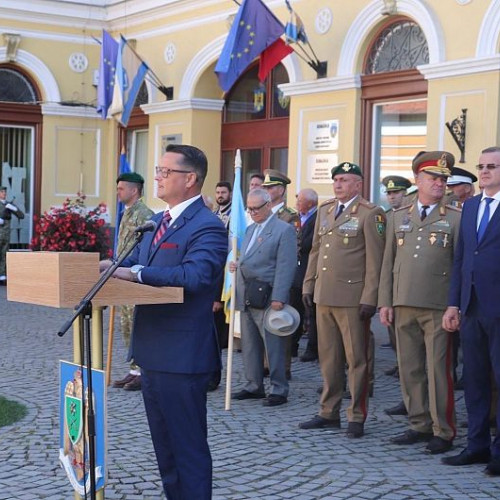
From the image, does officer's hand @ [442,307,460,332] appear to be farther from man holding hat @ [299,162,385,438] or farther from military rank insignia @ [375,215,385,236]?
military rank insignia @ [375,215,385,236]

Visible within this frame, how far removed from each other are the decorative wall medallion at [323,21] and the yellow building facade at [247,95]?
1.1 inches

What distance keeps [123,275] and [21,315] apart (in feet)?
30.8

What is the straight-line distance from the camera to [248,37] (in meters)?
13.0

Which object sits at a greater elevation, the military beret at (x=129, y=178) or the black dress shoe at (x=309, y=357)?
the military beret at (x=129, y=178)

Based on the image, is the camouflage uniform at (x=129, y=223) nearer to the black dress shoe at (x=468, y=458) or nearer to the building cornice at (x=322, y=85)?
the black dress shoe at (x=468, y=458)

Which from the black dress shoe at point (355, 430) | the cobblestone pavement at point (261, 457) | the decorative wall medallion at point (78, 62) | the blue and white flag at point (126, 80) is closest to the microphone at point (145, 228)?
the cobblestone pavement at point (261, 457)

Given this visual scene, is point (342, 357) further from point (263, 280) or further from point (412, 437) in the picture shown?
point (263, 280)

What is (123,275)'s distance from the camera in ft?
13.4

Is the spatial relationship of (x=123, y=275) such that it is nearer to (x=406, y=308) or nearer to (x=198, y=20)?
(x=406, y=308)

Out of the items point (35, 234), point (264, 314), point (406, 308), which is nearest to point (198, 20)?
point (35, 234)

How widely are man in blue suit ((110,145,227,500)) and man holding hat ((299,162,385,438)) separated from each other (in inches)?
95.8

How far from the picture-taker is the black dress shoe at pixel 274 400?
769 centimetres

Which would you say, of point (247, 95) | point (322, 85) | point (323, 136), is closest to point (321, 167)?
point (323, 136)

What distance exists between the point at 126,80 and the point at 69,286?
12.8m
